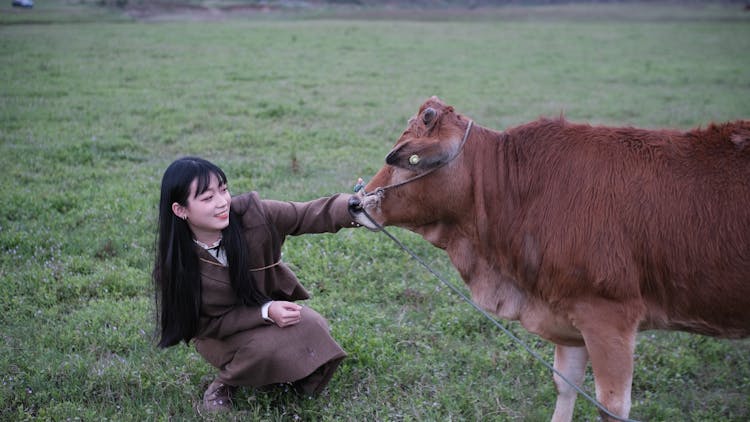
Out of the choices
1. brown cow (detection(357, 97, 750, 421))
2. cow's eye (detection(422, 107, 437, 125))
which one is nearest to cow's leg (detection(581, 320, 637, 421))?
brown cow (detection(357, 97, 750, 421))

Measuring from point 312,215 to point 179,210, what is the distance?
80 centimetres

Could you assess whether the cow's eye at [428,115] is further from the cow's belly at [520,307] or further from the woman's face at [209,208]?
the woman's face at [209,208]

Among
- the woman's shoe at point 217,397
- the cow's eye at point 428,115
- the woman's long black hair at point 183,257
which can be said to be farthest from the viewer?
the woman's shoe at point 217,397

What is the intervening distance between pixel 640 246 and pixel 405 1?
5016 centimetres

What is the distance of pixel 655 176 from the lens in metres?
3.75

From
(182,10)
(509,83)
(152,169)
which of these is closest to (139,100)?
(152,169)

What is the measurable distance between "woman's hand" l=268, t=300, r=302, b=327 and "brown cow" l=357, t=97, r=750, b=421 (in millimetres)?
697

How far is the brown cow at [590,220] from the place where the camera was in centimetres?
363

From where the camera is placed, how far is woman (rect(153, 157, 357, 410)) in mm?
4004

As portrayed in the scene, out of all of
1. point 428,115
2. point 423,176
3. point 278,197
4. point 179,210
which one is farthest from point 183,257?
point 278,197

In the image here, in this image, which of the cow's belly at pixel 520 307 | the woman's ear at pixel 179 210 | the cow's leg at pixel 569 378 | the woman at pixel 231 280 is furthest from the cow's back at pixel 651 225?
the woman's ear at pixel 179 210

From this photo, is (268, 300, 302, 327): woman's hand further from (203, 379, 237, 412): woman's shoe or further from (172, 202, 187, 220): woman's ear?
(172, 202, 187, 220): woman's ear

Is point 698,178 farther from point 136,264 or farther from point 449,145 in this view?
point 136,264

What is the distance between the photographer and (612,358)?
142 inches
